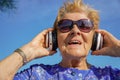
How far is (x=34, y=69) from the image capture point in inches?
200

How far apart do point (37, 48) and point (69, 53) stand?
574 mm

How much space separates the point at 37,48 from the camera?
534 cm

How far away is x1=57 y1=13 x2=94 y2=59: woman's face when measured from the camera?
4.95 metres

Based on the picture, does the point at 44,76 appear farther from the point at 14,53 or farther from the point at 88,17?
the point at 88,17

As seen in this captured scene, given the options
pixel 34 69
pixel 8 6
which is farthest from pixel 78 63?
pixel 8 6

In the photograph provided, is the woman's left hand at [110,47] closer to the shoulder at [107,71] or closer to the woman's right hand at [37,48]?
the shoulder at [107,71]

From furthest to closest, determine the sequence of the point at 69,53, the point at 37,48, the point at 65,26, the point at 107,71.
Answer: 1. the point at 37,48
2. the point at 107,71
3. the point at 65,26
4. the point at 69,53

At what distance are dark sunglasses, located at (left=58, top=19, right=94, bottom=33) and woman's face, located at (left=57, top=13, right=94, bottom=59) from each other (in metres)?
0.04

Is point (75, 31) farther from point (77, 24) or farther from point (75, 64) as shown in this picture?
point (75, 64)

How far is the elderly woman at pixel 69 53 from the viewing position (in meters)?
4.98

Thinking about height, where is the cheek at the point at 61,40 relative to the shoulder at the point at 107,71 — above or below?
above

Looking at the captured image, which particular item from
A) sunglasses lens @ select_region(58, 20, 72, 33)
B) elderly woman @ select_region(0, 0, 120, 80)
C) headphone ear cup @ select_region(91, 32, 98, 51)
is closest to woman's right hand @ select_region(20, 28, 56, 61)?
elderly woman @ select_region(0, 0, 120, 80)

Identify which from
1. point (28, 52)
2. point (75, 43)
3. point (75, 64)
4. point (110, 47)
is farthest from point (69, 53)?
point (110, 47)

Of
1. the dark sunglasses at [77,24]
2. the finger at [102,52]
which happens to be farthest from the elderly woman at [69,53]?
the finger at [102,52]
